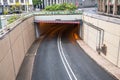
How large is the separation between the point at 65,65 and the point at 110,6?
39.3 metres

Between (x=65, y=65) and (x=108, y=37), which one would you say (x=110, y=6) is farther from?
(x=65, y=65)

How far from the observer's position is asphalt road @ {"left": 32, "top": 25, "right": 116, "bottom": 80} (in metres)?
25.9

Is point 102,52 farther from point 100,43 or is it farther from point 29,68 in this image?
point 29,68

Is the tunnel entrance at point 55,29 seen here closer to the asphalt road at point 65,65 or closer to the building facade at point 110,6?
the building facade at point 110,6

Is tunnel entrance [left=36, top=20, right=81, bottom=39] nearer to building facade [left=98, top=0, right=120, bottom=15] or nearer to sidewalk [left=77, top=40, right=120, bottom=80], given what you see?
building facade [left=98, top=0, right=120, bottom=15]

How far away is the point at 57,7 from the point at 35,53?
96.5 ft

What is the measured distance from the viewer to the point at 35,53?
125 feet

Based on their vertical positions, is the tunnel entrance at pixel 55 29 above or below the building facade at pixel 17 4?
below

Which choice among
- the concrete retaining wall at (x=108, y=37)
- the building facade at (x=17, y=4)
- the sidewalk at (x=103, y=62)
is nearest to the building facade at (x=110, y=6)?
the concrete retaining wall at (x=108, y=37)

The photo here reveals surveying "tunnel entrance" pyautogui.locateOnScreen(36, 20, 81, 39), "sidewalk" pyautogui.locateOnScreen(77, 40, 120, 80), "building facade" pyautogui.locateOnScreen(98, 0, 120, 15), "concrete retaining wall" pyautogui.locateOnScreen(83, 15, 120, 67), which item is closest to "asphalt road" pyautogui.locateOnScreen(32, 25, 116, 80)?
"sidewalk" pyautogui.locateOnScreen(77, 40, 120, 80)

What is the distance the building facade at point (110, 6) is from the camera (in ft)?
187

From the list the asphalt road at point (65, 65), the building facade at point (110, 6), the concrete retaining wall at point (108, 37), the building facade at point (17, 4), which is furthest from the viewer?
the building facade at point (17, 4)

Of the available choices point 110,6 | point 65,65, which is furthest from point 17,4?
point 65,65

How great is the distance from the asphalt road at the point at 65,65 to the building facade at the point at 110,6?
2251 cm
